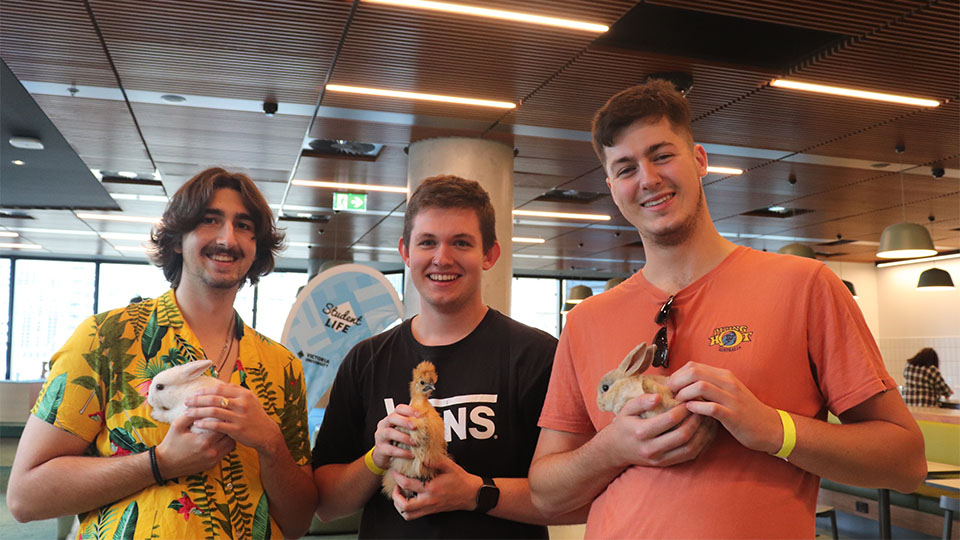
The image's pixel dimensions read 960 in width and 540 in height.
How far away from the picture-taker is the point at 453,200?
1.83 metres

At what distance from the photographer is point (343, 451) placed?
1.96 metres

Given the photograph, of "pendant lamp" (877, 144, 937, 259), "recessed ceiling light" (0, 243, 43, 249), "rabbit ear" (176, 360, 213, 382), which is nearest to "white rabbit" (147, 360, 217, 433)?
"rabbit ear" (176, 360, 213, 382)

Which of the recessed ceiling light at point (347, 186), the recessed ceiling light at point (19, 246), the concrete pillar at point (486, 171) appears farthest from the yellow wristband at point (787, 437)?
the recessed ceiling light at point (19, 246)

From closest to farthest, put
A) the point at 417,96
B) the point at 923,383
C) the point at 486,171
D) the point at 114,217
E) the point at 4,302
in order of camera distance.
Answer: the point at 417,96 → the point at 486,171 → the point at 923,383 → the point at 114,217 → the point at 4,302

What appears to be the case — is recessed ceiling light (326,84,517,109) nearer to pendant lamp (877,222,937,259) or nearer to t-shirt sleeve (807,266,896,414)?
pendant lamp (877,222,937,259)

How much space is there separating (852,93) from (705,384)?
5451mm

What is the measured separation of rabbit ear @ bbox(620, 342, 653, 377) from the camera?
52.2 inches

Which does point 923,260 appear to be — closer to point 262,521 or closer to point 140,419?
point 262,521

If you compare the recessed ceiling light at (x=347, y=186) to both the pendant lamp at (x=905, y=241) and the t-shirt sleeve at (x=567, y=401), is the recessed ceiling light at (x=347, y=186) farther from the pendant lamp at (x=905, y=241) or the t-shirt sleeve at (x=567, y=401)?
the t-shirt sleeve at (x=567, y=401)

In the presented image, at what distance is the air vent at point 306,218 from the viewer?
11.7 metres

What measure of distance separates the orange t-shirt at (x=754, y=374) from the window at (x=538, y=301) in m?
17.7

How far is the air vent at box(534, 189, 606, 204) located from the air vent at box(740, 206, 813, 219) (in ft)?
8.46

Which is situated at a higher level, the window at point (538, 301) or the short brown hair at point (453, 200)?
the window at point (538, 301)

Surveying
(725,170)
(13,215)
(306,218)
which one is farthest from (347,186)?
(13,215)
